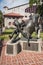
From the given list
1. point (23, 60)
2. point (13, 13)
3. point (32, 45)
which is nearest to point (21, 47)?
point (32, 45)

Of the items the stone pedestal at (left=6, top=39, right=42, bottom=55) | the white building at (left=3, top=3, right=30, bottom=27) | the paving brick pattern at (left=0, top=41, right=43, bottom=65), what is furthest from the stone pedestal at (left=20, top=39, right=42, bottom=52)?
the white building at (left=3, top=3, right=30, bottom=27)

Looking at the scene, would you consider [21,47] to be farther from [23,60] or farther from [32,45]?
[23,60]

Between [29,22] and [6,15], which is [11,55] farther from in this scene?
[6,15]

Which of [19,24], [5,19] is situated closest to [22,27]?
[19,24]

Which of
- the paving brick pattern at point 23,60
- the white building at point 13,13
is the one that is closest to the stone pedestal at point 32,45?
the paving brick pattern at point 23,60

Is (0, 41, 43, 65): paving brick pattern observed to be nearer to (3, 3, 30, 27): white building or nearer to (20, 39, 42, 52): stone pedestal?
(20, 39, 42, 52): stone pedestal

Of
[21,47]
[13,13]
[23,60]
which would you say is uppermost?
[13,13]

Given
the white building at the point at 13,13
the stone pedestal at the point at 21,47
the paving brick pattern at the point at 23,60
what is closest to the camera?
the paving brick pattern at the point at 23,60

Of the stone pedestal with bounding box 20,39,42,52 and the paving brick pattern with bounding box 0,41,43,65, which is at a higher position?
the stone pedestal with bounding box 20,39,42,52

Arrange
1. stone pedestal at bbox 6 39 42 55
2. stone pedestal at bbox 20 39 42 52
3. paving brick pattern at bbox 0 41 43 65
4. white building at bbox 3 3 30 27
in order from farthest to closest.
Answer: white building at bbox 3 3 30 27
stone pedestal at bbox 20 39 42 52
stone pedestal at bbox 6 39 42 55
paving brick pattern at bbox 0 41 43 65

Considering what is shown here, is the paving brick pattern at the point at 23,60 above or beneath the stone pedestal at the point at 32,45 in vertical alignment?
beneath

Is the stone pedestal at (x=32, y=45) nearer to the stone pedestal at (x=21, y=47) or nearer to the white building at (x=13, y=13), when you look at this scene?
the stone pedestal at (x=21, y=47)

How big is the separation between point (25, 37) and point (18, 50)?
1057 mm

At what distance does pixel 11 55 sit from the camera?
897cm
